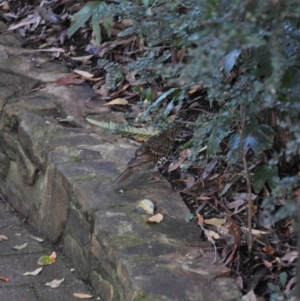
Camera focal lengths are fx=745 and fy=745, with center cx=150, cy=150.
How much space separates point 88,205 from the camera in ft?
13.1

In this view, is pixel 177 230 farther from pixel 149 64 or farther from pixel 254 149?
pixel 149 64

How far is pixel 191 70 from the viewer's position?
2387 millimetres

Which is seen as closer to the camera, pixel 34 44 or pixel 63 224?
pixel 63 224

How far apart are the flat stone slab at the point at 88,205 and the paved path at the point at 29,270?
1 centimetres

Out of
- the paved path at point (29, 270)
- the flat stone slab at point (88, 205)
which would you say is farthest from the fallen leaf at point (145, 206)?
the paved path at point (29, 270)

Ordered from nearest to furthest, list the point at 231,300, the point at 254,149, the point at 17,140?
the point at 231,300, the point at 254,149, the point at 17,140

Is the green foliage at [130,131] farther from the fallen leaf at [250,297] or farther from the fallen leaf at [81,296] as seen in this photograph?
the fallen leaf at [250,297]

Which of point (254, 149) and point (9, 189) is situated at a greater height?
point (254, 149)

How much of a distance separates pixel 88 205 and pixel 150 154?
0.49 metres

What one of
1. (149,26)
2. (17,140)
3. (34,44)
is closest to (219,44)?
(149,26)

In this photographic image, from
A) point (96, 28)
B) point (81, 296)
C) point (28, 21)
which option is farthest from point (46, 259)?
point (28, 21)

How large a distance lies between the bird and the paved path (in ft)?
1.99

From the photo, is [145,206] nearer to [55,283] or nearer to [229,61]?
[55,283]

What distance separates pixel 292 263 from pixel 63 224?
1499mm
